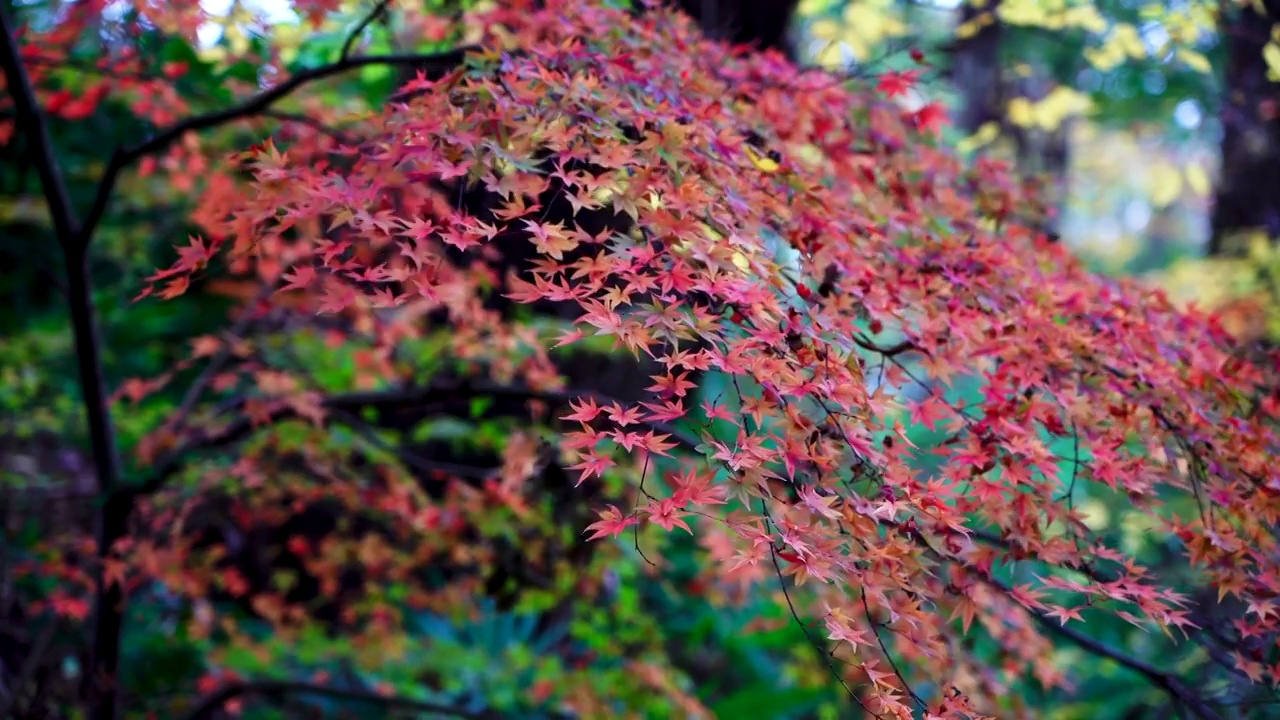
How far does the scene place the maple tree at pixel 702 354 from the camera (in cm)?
136

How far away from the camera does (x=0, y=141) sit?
284cm

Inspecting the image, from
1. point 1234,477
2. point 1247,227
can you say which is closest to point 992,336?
point 1234,477

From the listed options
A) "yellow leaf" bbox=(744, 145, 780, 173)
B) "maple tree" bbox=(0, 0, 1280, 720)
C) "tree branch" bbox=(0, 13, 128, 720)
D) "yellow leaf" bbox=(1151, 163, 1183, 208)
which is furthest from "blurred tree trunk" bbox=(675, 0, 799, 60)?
"tree branch" bbox=(0, 13, 128, 720)

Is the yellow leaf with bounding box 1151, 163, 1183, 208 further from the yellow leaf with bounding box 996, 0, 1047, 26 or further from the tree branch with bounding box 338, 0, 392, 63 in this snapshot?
the tree branch with bounding box 338, 0, 392, 63

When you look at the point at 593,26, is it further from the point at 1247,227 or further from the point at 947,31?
the point at 947,31

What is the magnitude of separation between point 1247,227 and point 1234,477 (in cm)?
487

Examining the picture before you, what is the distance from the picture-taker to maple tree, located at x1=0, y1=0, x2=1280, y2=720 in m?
1.36

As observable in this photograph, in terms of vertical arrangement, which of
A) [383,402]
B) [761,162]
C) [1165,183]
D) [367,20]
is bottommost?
[383,402]

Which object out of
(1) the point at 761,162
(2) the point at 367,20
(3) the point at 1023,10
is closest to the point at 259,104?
(2) the point at 367,20

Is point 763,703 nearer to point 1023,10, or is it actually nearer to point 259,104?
point 1023,10

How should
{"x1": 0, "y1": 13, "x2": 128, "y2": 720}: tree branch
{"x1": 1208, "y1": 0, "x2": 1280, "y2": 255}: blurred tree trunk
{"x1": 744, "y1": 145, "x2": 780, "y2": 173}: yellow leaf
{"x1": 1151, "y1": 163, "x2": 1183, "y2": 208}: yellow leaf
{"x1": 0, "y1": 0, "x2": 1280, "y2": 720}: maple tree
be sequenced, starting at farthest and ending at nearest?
{"x1": 1208, "y1": 0, "x2": 1280, "y2": 255}: blurred tree trunk → {"x1": 1151, "y1": 163, "x2": 1183, "y2": 208}: yellow leaf → {"x1": 0, "y1": 13, "x2": 128, "y2": 720}: tree branch → {"x1": 744, "y1": 145, "x2": 780, "y2": 173}: yellow leaf → {"x1": 0, "y1": 0, "x2": 1280, "y2": 720}: maple tree

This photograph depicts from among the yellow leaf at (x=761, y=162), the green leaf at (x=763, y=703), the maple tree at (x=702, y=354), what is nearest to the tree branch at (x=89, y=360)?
the maple tree at (x=702, y=354)

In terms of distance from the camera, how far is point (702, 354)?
131 centimetres

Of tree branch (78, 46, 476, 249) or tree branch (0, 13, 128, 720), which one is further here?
tree branch (0, 13, 128, 720)
